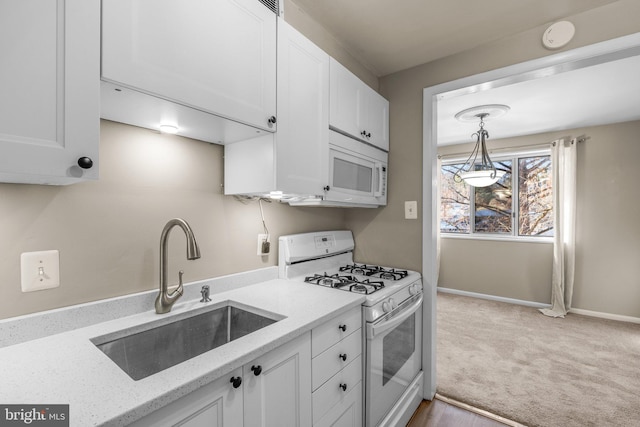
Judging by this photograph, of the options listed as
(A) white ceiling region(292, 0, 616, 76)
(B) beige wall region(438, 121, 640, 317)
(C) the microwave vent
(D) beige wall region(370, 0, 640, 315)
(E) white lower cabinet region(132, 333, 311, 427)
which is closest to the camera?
(E) white lower cabinet region(132, 333, 311, 427)

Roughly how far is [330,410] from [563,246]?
3.97 m

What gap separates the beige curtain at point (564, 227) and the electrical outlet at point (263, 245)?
3.88 m

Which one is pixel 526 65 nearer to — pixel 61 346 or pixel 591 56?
pixel 591 56

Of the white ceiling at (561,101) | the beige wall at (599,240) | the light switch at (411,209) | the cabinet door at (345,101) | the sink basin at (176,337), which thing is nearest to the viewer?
the sink basin at (176,337)

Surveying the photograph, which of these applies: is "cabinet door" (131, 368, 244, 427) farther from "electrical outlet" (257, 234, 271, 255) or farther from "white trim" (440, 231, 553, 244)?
"white trim" (440, 231, 553, 244)

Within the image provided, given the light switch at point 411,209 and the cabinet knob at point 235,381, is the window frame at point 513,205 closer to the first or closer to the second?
the light switch at point 411,209

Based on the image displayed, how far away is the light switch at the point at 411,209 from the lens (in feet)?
6.98

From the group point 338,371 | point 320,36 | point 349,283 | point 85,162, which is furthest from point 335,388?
point 320,36

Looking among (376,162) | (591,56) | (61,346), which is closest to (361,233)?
(376,162)

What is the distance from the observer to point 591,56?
1.59m

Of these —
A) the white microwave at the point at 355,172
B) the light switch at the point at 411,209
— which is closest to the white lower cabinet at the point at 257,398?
the white microwave at the point at 355,172

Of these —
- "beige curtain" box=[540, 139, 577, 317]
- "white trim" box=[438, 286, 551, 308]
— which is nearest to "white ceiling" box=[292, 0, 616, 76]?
"beige curtain" box=[540, 139, 577, 317]

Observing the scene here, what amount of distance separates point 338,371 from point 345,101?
4.69 feet

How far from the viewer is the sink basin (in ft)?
3.55
